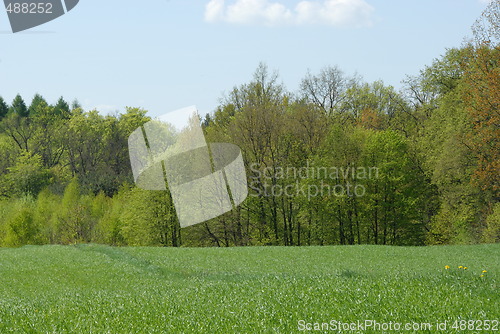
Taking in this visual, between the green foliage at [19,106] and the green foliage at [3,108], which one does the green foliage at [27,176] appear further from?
the green foliage at [3,108]

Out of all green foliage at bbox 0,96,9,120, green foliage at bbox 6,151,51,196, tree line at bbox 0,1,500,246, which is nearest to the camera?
tree line at bbox 0,1,500,246

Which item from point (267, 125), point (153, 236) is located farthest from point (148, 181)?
point (267, 125)

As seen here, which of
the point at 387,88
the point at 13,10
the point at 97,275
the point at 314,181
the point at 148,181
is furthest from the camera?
the point at 387,88

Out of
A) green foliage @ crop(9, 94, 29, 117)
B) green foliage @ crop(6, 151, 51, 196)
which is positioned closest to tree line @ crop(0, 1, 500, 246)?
green foliage @ crop(6, 151, 51, 196)

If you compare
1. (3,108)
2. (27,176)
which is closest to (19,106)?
(3,108)

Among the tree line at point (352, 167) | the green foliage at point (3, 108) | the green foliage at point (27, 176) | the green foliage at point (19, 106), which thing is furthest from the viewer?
the green foliage at point (3, 108)

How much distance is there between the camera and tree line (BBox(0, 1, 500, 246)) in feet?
137

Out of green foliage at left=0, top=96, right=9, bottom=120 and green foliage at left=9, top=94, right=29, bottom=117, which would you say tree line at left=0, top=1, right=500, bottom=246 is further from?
green foliage at left=0, top=96, right=9, bottom=120

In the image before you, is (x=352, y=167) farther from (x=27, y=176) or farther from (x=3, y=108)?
(x=3, y=108)

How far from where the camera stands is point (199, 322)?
7.63m

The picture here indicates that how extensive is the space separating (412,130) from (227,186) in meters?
22.8

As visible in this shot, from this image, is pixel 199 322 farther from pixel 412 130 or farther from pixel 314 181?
pixel 412 130

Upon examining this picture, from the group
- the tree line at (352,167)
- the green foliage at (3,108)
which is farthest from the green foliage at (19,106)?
the tree line at (352,167)

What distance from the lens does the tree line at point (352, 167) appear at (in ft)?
137
